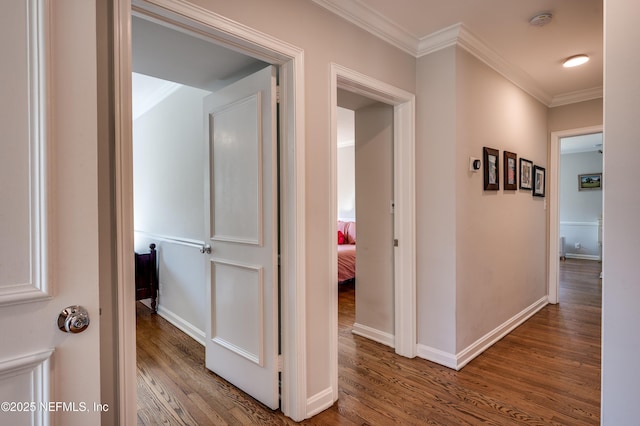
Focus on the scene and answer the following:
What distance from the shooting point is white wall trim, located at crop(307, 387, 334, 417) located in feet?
6.22

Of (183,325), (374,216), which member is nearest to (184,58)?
(374,216)

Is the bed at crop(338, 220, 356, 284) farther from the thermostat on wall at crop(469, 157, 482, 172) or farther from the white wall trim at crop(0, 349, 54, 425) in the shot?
the white wall trim at crop(0, 349, 54, 425)

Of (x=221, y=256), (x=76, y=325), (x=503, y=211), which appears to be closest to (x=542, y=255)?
(x=503, y=211)

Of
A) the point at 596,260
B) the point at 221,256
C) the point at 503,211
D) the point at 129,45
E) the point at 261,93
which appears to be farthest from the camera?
the point at 596,260

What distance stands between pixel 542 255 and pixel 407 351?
2.32m

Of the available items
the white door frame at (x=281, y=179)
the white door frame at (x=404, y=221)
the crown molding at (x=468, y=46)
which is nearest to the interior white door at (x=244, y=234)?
the white door frame at (x=281, y=179)

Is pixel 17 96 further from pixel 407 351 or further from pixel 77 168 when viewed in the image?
pixel 407 351

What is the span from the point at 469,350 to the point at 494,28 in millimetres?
2372

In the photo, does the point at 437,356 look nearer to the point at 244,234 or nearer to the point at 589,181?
the point at 244,234

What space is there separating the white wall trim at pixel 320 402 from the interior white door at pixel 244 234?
0.21 metres

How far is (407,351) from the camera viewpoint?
104 inches

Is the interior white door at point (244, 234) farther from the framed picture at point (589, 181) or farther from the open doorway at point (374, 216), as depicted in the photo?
the framed picture at point (589, 181)

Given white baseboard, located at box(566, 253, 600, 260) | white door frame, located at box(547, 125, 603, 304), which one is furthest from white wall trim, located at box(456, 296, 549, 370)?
white baseboard, located at box(566, 253, 600, 260)

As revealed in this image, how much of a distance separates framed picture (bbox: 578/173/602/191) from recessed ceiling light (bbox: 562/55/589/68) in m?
5.49
